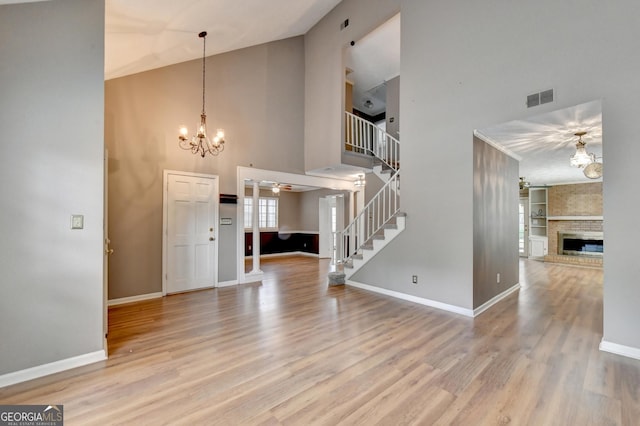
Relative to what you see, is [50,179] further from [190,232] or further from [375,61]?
[375,61]

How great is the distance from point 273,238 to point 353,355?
24.7 ft

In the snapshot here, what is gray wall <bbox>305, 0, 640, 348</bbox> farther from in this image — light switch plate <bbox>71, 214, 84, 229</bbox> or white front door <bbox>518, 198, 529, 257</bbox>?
white front door <bbox>518, 198, 529, 257</bbox>

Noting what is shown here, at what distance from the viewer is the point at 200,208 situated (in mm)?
5148

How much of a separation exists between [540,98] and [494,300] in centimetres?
299

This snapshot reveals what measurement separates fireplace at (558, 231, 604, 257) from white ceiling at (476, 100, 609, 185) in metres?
3.79

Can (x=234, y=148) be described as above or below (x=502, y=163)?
above

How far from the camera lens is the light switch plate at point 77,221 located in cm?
245

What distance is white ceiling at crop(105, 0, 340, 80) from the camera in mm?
3182

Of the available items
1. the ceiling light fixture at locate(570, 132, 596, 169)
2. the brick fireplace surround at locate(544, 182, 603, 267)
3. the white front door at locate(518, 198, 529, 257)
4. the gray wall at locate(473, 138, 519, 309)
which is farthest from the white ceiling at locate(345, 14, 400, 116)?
the brick fireplace surround at locate(544, 182, 603, 267)

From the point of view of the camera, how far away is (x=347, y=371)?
2400mm

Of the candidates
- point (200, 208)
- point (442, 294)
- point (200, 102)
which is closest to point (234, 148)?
point (200, 102)

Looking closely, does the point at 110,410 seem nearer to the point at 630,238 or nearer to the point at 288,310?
the point at 288,310

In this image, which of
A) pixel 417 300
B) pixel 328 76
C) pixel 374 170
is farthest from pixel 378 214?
pixel 328 76

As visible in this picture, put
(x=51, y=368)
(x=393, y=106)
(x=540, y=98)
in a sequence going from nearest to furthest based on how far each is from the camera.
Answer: (x=51, y=368)
(x=540, y=98)
(x=393, y=106)
